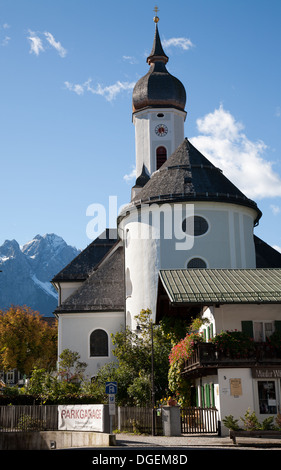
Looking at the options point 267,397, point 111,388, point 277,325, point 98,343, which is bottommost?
point 267,397

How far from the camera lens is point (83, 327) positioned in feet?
137

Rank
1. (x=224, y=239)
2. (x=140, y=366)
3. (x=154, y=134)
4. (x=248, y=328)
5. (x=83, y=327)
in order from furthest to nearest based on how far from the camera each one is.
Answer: (x=154, y=134) < (x=83, y=327) < (x=224, y=239) < (x=140, y=366) < (x=248, y=328)

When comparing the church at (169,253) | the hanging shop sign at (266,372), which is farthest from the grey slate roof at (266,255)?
the hanging shop sign at (266,372)

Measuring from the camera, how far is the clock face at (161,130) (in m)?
55.4

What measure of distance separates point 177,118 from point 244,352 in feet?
119

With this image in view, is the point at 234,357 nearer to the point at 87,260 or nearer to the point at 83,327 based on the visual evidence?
the point at 83,327

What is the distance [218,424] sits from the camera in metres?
22.0

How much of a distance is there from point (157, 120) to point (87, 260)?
527 inches

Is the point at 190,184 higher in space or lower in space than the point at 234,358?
higher

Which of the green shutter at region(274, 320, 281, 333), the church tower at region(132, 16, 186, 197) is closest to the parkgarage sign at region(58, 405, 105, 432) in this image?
the green shutter at region(274, 320, 281, 333)

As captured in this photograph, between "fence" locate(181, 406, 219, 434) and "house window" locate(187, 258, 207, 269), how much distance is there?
1458 cm


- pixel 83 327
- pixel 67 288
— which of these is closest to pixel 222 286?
pixel 83 327
